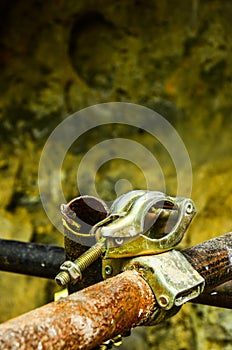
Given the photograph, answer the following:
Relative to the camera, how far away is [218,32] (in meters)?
1.93

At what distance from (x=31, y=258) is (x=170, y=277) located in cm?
48

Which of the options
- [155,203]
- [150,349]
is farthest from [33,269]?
[150,349]

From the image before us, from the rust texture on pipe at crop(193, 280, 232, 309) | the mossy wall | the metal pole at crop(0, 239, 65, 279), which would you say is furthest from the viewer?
the mossy wall

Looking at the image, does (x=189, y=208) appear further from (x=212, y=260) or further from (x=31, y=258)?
(x=31, y=258)

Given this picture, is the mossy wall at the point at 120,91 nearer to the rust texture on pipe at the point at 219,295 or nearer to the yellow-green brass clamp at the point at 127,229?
the rust texture on pipe at the point at 219,295

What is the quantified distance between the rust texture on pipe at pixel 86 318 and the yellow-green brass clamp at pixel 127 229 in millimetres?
41

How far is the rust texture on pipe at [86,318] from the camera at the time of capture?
0.43m

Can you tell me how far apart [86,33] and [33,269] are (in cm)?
126

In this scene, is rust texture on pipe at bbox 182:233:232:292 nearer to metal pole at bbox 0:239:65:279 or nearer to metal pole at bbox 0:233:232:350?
metal pole at bbox 0:233:232:350

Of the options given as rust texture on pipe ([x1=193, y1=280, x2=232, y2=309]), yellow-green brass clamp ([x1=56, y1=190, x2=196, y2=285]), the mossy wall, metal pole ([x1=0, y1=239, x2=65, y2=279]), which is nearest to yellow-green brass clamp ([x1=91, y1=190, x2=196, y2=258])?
yellow-green brass clamp ([x1=56, y1=190, x2=196, y2=285])

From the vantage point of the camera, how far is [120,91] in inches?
78.9

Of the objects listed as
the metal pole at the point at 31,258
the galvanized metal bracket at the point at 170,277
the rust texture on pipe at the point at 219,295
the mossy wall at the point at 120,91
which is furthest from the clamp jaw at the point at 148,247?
the mossy wall at the point at 120,91

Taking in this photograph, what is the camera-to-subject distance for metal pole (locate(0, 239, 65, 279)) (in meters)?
0.97

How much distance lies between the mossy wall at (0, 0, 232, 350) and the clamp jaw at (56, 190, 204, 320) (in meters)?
1.40
